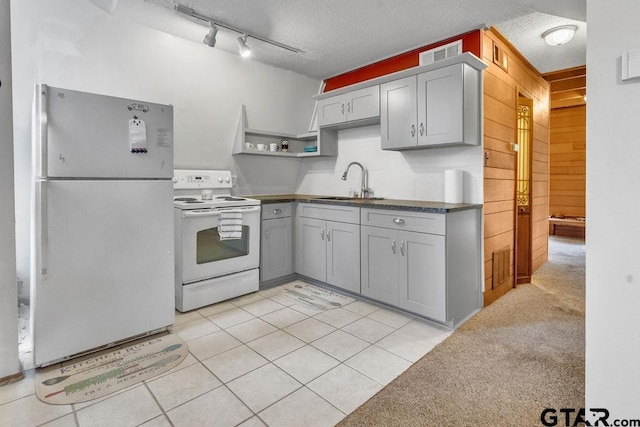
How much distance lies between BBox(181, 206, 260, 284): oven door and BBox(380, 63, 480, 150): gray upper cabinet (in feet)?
5.16

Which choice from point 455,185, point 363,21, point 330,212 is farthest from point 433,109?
point 330,212

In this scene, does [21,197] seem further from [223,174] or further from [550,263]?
[550,263]

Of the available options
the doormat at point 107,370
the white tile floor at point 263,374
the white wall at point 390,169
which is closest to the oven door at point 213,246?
the white tile floor at point 263,374

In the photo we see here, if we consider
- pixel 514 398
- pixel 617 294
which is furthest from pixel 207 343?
pixel 617 294

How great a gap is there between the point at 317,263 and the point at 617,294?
2557mm

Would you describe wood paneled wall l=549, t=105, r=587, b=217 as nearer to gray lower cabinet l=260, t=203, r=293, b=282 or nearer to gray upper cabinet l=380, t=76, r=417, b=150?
gray upper cabinet l=380, t=76, r=417, b=150

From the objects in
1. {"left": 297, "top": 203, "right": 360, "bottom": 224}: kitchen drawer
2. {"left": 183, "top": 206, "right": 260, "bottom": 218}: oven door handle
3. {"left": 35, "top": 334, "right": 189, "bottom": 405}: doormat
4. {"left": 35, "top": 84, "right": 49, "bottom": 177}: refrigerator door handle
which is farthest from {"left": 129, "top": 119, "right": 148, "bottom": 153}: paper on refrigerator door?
{"left": 297, "top": 203, "right": 360, "bottom": 224}: kitchen drawer

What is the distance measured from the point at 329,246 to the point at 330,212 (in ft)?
1.15

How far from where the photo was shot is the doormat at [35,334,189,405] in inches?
70.6

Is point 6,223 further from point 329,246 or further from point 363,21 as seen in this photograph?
point 363,21

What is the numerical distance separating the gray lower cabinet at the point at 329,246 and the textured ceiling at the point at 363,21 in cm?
168

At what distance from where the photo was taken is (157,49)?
126 inches

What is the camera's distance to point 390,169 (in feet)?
11.8

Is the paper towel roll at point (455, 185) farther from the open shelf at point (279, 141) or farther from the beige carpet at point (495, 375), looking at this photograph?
the open shelf at point (279, 141)
